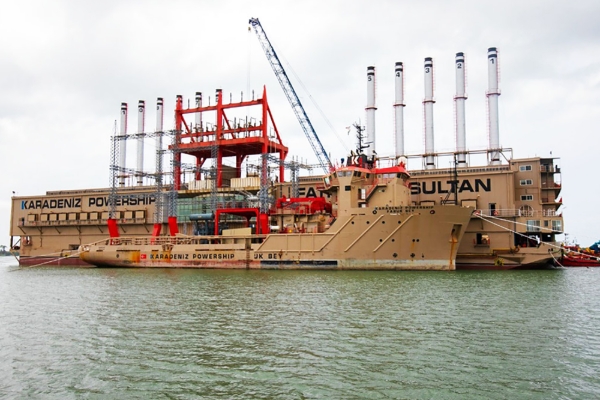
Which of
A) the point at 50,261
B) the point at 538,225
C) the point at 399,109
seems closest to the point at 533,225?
the point at 538,225

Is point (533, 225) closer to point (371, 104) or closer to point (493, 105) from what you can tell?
→ point (493, 105)

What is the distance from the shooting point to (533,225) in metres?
41.8

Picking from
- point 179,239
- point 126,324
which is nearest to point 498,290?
point 126,324

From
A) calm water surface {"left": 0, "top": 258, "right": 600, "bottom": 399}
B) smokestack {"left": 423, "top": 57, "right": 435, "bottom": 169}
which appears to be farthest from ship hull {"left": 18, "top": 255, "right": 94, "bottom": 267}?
smokestack {"left": 423, "top": 57, "right": 435, "bottom": 169}

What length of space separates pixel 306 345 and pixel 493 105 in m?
48.1

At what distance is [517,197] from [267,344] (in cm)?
3639

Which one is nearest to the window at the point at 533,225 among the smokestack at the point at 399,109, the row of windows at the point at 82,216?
the smokestack at the point at 399,109

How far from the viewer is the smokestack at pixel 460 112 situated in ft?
181

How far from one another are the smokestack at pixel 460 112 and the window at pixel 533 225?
13.5 metres

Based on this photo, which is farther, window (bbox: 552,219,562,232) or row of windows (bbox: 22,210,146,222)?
row of windows (bbox: 22,210,146,222)

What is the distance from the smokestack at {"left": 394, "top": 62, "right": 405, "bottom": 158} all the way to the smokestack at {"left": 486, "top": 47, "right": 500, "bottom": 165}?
29.6 ft

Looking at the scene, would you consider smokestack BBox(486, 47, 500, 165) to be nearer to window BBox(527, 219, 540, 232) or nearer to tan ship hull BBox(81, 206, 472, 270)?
window BBox(527, 219, 540, 232)

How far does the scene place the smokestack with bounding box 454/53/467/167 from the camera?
55031 millimetres

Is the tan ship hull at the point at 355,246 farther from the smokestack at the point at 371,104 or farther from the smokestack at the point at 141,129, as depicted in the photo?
the smokestack at the point at 141,129
